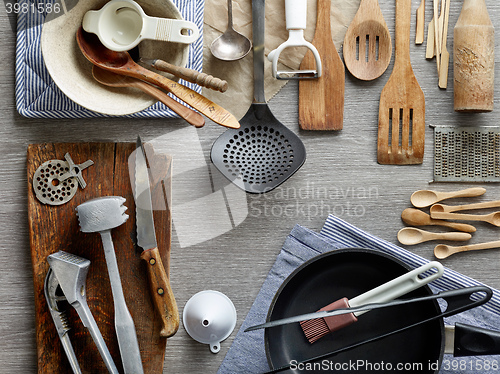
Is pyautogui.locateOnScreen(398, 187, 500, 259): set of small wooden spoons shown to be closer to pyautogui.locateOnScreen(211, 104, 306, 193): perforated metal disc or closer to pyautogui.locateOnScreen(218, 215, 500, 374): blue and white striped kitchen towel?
pyautogui.locateOnScreen(218, 215, 500, 374): blue and white striped kitchen towel

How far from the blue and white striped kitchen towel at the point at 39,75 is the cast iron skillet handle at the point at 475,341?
1.59 feet

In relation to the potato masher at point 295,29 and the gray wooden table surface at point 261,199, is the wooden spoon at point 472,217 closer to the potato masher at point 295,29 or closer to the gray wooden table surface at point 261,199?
the gray wooden table surface at point 261,199

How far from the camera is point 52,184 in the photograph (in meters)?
0.66

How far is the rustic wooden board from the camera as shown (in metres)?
0.65

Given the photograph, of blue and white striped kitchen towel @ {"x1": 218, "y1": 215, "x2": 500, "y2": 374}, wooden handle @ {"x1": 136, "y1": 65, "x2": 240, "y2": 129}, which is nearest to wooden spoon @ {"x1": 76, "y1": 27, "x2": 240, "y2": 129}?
wooden handle @ {"x1": 136, "y1": 65, "x2": 240, "y2": 129}

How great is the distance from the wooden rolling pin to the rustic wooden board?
1.45ft

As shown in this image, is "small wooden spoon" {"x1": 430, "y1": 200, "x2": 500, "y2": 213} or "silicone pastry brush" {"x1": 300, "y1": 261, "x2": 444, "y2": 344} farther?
"small wooden spoon" {"x1": 430, "y1": 200, "x2": 500, "y2": 213}

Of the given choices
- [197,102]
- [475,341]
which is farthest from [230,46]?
[475,341]

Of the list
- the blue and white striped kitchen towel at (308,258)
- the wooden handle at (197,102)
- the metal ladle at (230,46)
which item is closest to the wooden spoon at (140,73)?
the wooden handle at (197,102)

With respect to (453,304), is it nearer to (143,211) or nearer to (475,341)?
(475,341)

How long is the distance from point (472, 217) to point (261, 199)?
12.5 inches

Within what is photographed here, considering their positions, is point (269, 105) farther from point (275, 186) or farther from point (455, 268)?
point (455, 268)

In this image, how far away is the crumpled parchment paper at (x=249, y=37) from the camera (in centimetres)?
66

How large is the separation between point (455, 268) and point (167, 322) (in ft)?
1.42
